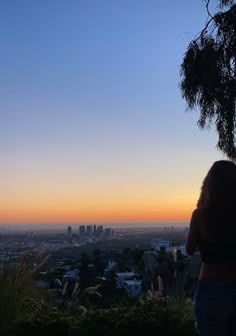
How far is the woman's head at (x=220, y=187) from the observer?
13.0 feet

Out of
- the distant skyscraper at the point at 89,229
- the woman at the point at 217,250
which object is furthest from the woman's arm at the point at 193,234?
the distant skyscraper at the point at 89,229

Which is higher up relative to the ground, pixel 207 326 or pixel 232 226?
pixel 232 226

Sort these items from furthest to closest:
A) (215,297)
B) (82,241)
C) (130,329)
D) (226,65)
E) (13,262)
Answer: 1. (82,241)
2. (13,262)
3. (226,65)
4. (130,329)
5. (215,297)

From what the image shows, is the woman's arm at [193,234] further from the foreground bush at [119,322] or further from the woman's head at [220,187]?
the foreground bush at [119,322]

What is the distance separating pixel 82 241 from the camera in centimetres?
1462

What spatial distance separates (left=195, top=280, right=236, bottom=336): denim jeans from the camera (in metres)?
3.79

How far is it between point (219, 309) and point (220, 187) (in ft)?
2.59

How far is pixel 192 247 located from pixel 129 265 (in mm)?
6799

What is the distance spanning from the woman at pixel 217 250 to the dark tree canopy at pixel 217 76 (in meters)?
2.92

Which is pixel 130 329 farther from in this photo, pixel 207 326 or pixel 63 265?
pixel 63 265

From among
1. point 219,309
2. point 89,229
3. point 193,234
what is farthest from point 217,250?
point 89,229

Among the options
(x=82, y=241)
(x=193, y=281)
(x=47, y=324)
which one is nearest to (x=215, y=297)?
(x=47, y=324)

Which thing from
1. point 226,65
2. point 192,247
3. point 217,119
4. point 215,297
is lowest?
point 215,297

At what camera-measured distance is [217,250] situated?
3.85m
